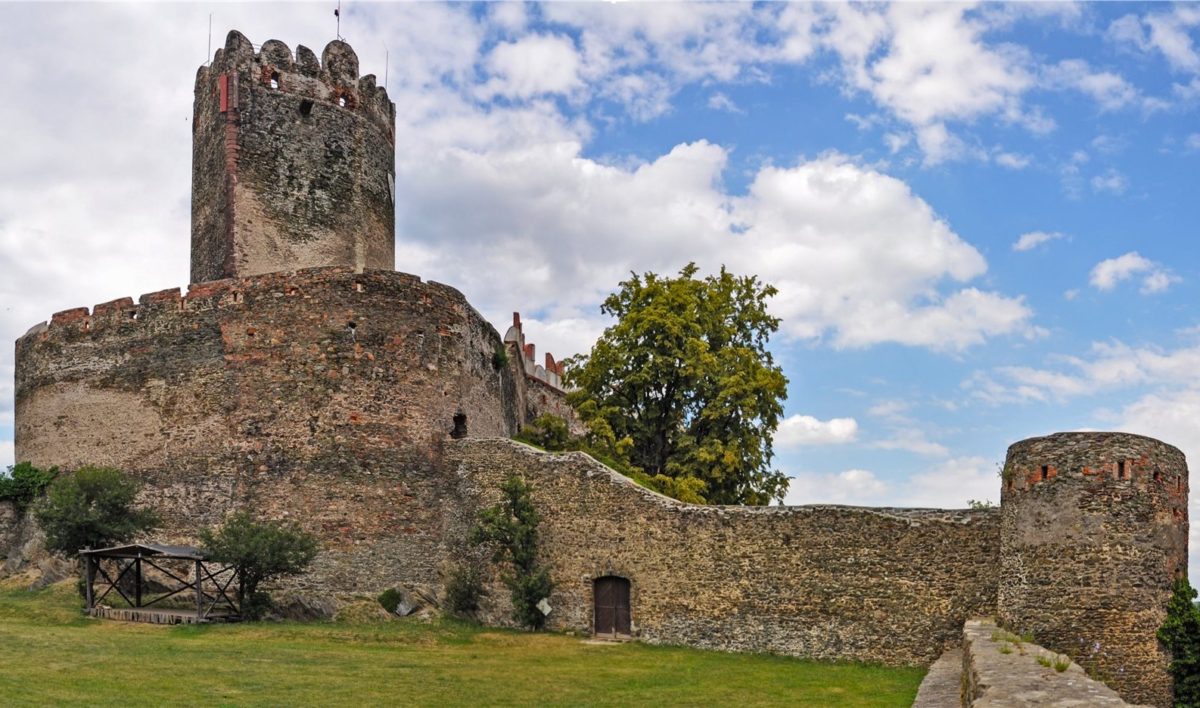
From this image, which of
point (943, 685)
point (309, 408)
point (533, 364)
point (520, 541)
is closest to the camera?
point (943, 685)

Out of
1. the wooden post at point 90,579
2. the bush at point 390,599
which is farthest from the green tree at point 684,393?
the wooden post at point 90,579

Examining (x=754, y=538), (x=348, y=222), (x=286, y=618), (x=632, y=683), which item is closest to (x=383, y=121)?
(x=348, y=222)

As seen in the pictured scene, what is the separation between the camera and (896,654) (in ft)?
70.0

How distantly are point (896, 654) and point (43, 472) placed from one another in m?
20.6

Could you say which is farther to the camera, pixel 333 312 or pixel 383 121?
pixel 383 121

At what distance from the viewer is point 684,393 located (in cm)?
3359

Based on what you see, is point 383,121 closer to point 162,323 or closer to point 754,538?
point 162,323

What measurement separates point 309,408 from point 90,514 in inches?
195

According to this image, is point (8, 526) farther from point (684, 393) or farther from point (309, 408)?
point (684, 393)

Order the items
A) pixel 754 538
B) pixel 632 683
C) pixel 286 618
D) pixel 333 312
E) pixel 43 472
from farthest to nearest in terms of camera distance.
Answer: pixel 43 472, pixel 333 312, pixel 286 618, pixel 754 538, pixel 632 683

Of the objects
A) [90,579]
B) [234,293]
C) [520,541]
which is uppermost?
[234,293]

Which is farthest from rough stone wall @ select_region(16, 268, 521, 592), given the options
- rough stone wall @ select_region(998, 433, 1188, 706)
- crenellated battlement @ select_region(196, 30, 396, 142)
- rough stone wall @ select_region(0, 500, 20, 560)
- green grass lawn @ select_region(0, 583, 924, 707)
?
rough stone wall @ select_region(998, 433, 1188, 706)

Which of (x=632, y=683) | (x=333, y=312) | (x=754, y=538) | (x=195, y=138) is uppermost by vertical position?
(x=195, y=138)

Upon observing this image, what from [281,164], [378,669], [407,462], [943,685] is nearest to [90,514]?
[407,462]
